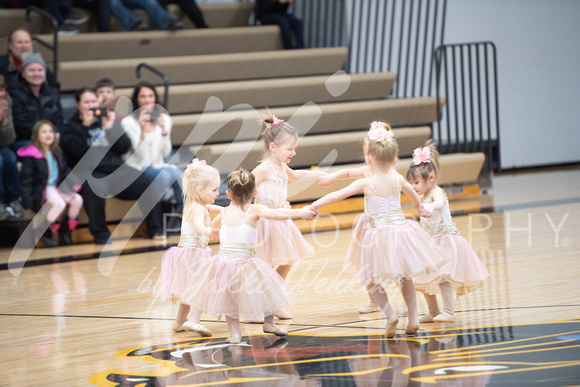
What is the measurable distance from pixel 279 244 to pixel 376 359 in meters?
1.34

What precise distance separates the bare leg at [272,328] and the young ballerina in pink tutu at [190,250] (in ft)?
1.01

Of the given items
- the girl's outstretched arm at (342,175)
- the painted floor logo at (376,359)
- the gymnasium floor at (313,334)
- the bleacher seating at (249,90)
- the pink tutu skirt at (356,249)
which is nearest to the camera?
the painted floor logo at (376,359)

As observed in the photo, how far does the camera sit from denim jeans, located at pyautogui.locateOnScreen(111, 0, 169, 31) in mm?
9648

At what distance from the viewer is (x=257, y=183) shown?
176 inches

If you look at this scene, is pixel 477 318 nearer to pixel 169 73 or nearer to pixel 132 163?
pixel 132 163

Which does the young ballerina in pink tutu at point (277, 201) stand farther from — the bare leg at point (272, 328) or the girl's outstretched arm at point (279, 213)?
the bare leg at point (272, 328)

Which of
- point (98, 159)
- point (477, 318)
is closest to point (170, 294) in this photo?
point (477, 318)

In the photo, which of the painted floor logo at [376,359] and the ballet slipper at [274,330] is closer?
the painted floor logo at [376,359]

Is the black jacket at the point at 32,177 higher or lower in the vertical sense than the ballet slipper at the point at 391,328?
higher

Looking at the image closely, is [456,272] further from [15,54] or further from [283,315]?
[15,54]

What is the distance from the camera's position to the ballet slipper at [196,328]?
3.86 metres

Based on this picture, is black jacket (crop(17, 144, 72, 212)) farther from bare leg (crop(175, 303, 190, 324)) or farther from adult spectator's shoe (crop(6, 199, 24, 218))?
bare leg (crop(175, 303, 190, 324))

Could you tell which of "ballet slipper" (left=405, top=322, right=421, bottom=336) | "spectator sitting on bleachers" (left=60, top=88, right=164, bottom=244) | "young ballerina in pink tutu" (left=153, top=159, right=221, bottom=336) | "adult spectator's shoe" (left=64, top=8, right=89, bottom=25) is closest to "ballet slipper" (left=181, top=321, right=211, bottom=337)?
"young ballerina in pink tutu" (left=153, top=159, right=221, bottom=336)

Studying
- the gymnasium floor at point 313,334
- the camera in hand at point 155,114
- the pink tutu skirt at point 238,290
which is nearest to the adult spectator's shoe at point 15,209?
the gymnasium floor at point 313,334
